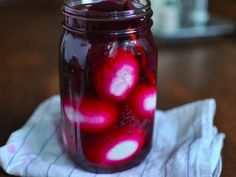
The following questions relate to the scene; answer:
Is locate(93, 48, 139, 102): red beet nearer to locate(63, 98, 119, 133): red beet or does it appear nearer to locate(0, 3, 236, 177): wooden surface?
locate(63, 98, 119, 133): red beet

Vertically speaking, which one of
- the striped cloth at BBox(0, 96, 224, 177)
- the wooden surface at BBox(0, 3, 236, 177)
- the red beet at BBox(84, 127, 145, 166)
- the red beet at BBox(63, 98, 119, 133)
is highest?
the red beet at BBox(63, 98, 119, 133)

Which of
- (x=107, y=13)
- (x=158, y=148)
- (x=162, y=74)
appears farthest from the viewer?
(x=162, y=74)

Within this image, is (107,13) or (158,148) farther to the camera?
(158,148)

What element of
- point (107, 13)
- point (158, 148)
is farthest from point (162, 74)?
point (107, 13)

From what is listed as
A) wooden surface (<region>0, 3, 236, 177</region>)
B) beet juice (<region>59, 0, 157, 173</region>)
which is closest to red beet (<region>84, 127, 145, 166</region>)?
beet juice (<region>59, 0, 157, 173</region>)

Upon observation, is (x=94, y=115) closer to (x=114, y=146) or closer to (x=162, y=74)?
(x=114, y=146)
